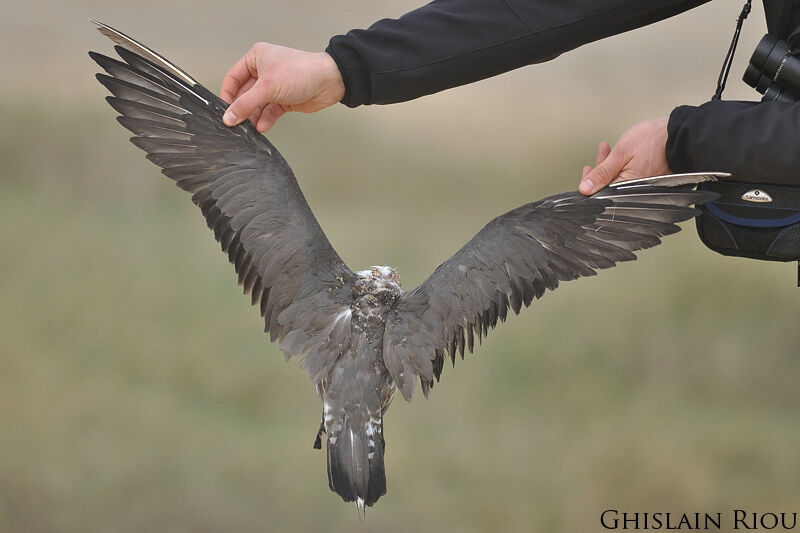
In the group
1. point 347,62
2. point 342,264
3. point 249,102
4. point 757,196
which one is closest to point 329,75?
point 347,62

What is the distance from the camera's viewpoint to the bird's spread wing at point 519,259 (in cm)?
237

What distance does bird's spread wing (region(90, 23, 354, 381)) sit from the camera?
97.9 inches

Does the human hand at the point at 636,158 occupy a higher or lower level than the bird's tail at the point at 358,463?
higher

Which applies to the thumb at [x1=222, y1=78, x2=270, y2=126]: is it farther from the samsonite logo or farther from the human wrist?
the samsonite logo

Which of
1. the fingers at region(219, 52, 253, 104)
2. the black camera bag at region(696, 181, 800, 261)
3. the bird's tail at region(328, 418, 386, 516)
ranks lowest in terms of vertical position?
the bird's tail at region(328, 418, 386, 516)

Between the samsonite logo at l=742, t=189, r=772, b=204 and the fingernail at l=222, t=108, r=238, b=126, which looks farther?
the fingernail at l=222, t=108, r=238, b=126

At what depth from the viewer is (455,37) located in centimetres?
243

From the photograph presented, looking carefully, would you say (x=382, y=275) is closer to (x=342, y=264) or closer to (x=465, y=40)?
(x=342, y=264)

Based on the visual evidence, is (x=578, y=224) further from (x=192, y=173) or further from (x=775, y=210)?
(x=192, y=173)

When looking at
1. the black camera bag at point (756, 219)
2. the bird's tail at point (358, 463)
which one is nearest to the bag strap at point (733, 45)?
the black camera bag at point (756, 219)

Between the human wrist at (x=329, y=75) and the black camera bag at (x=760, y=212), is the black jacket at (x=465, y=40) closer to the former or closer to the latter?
the human wrist at (x=329, y=75)

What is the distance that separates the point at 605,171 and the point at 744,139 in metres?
0.40

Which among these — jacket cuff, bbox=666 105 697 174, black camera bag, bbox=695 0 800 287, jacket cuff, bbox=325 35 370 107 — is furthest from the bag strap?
jacket cuff, bbox=325 35 370 107

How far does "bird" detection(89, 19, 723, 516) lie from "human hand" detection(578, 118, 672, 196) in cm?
6
